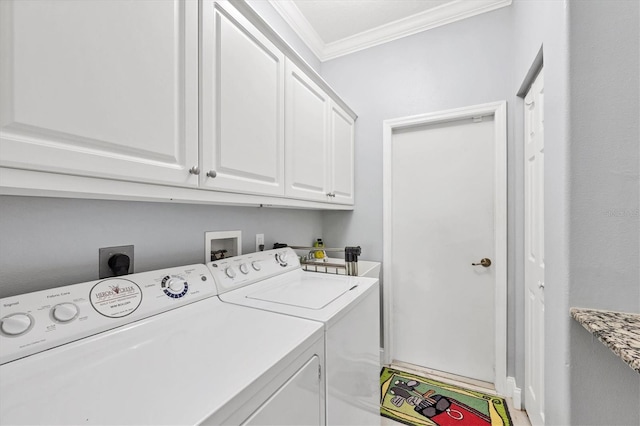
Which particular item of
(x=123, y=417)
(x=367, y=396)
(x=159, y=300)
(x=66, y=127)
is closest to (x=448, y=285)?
(x=367, y=396)

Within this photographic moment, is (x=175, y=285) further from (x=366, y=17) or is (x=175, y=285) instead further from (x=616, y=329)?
(x=366, y=17)

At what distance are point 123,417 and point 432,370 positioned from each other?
7.87 feet

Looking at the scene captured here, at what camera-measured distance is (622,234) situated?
0.85 m

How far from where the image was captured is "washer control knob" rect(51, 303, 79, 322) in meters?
0.76

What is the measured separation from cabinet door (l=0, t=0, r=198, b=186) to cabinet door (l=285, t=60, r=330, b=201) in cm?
62

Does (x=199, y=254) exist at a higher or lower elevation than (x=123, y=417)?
higher

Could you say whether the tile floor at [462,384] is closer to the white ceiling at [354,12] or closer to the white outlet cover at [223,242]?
the white outlet cover at [223,242]

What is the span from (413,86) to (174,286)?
233cm

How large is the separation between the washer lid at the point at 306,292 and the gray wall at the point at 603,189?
864mm

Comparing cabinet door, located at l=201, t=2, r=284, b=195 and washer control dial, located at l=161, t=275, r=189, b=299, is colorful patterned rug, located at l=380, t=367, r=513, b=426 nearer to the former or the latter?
washer control dial, located at l=161, t=275, r=189, b=299

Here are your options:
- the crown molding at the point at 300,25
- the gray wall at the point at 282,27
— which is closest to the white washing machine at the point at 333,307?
the gray wall at the point at 282,27

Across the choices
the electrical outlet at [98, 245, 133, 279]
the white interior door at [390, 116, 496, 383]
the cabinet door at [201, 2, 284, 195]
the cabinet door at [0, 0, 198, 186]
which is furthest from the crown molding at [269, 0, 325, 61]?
the electrical outlet at [98, 245, 133, 279]

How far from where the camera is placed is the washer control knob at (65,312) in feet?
2.48

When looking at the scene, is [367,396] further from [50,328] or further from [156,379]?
[50,328]
